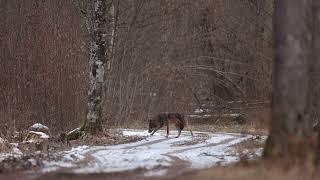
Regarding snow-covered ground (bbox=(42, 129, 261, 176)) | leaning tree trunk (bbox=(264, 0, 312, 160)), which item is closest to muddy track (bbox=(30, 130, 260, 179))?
snow-covered ground (bbox=(42, 129, 261, 176))

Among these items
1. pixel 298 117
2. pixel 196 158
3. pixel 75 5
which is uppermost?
pixel 75 5

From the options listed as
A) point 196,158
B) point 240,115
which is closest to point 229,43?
Answer: point 240,115

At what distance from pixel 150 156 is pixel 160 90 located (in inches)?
907

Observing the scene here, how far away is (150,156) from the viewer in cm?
1558

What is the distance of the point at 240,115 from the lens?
3281 cm

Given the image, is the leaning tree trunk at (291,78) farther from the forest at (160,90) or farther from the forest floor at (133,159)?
the forest floor at (133,159)

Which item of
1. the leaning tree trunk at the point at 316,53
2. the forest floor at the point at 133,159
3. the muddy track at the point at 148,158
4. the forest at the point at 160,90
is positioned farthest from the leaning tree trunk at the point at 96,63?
the leaning tree trunk at the point at 316,53

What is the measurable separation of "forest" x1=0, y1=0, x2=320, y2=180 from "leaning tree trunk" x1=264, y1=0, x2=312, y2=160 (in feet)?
0.06

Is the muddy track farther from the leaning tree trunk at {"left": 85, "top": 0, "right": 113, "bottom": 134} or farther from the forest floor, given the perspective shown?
the leaning tree trunk at {"left": 85, "top": 0, "right": 113, "bottom": 134}

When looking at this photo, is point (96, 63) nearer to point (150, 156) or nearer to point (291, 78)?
point (150, 156)

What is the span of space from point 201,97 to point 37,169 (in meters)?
27.9

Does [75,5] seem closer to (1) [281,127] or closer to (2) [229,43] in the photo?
(2) [229,43]

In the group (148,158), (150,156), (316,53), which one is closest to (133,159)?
(148,158)

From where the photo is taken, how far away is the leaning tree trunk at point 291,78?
1134cm
